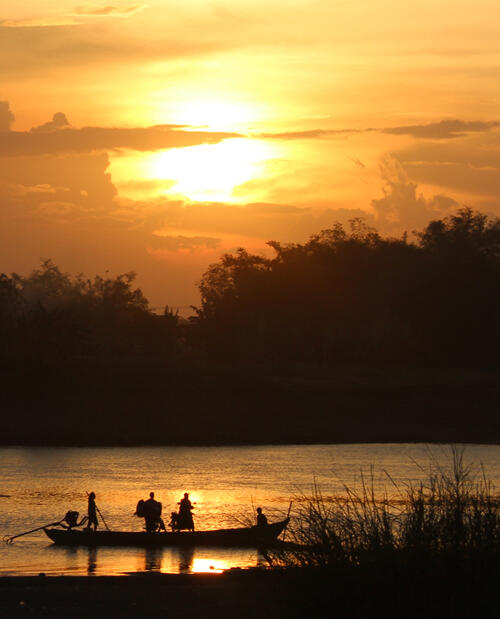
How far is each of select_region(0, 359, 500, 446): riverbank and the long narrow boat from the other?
1186 inches

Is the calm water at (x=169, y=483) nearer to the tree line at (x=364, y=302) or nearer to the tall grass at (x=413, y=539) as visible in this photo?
the tall grass at (x=413, y=539)

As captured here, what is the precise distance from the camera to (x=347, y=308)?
357 feet

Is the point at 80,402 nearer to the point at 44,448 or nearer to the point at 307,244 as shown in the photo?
the point at 44,448

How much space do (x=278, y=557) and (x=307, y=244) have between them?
10738 centimetres

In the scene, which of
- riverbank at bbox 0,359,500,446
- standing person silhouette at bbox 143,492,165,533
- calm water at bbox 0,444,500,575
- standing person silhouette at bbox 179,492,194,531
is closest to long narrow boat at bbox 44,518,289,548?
calm water at bbox 0,444,500,575

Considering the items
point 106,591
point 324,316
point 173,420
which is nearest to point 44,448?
point 173,420

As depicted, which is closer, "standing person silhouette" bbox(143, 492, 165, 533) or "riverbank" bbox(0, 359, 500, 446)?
"standing person silhouette" bbox(143, 492, 165, 533)

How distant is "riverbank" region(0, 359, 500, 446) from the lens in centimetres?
6238

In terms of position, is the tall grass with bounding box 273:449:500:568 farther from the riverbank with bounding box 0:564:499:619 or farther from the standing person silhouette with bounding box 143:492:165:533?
the standing person silhouette with bounding box 143:492:165:533

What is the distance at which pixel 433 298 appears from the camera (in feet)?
348

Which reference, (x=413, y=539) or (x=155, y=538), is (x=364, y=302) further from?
(x=413, y=539)

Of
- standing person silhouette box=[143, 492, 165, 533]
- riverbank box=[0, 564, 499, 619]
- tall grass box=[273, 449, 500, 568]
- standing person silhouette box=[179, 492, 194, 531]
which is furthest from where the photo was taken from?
standing person silhouette box=[179, 492, 194, 531]

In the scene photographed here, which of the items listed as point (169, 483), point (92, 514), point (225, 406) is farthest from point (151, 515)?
point (225, 406)

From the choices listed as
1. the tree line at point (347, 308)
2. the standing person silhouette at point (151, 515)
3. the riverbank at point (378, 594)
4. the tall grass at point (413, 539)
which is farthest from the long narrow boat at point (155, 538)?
the tree line at point (347, 308)
